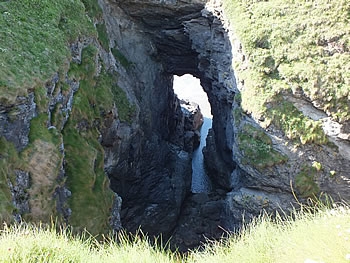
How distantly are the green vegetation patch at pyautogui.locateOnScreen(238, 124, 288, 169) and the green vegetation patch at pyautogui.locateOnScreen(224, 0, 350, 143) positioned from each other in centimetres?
99

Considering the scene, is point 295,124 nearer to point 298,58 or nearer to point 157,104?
point 298,58

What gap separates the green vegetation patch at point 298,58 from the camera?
15891mm

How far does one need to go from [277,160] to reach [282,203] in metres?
2.64

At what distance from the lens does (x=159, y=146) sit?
2641 cm

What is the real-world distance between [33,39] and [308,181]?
14.9 metres

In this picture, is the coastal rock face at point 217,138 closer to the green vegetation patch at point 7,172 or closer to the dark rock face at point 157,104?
the dark rock face at point 157,104

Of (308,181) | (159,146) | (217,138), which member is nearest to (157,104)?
(159,146)

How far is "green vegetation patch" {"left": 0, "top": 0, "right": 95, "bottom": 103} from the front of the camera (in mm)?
11203

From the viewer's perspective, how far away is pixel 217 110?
2727cm

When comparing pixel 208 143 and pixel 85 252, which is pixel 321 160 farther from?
pixel 208 143

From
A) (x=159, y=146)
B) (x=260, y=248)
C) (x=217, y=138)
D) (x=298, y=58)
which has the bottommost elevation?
(x=159, y=146)

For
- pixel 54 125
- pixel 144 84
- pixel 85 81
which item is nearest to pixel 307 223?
pixel 54 125

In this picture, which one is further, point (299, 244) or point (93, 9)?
point (93, 9)

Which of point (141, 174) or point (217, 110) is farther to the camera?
point (217, 110)
